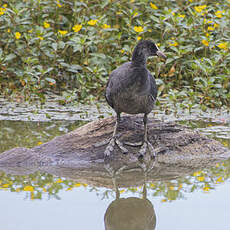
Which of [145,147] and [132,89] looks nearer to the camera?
[132,89]

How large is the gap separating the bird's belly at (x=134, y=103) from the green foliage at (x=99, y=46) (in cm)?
291

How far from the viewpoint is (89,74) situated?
9.64 meters

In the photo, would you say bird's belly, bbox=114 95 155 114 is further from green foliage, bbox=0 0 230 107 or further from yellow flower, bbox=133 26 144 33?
yellow flower, bbox=133 26 144 33

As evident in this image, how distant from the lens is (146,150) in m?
6.49

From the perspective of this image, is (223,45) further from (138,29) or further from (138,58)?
(138,58)

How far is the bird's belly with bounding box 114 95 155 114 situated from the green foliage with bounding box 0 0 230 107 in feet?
9.53

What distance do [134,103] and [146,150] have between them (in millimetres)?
748

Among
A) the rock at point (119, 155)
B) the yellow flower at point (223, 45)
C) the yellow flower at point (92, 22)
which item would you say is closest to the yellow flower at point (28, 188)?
the rock at point (119, 155)

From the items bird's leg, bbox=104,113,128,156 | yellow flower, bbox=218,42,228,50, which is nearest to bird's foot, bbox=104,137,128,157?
bird's leg, bbox=104,113,128,156

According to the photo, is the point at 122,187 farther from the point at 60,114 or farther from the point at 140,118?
the point at 60,114

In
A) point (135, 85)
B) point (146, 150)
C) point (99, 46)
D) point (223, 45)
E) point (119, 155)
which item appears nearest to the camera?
point (135, 85)

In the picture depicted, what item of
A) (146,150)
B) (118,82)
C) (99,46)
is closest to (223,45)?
(99,46)

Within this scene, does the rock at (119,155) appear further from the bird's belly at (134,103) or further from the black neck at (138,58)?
the black neck at (138,58)

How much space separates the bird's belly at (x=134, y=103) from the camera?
5.98m
